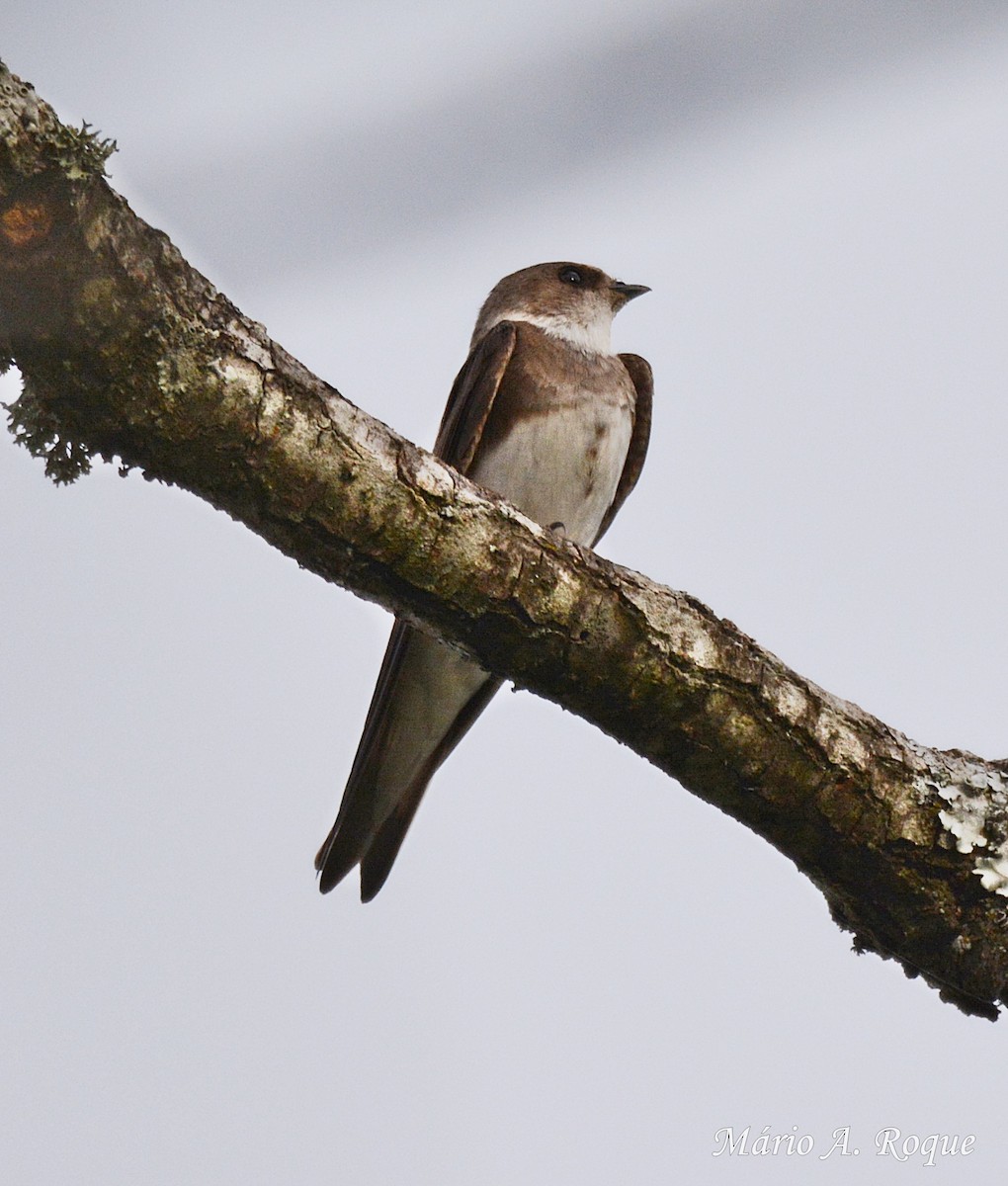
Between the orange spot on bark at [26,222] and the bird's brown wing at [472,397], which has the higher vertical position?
the bird's brown wing at [472,397]

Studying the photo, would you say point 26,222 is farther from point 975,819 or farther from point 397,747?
point 397,747

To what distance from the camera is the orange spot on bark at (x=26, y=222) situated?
2.51 m

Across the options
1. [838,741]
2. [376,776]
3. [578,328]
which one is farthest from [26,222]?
[578,328]

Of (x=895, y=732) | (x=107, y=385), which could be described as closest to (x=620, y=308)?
(x=895, y=732)

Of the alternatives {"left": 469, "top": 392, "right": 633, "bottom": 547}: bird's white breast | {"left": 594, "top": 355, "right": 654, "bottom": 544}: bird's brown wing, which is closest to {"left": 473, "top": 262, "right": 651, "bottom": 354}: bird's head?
{"left": 594, "top": 355, "right": 654, "bottom": 544}: bird's brown wing

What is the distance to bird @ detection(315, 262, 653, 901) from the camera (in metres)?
5.14

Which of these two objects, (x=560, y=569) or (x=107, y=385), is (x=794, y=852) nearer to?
(x=560, y=569)

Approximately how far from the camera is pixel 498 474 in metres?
5.66

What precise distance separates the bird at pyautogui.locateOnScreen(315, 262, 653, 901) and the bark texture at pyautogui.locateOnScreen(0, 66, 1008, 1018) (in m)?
1.64

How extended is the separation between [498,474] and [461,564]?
252 cm

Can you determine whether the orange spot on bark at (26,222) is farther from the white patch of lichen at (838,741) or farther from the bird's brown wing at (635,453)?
the bird's brown wing at (635,453)

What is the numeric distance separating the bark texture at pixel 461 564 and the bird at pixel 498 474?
164cm

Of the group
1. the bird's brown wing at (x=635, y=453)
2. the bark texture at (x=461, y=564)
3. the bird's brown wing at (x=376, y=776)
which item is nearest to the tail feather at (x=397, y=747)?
the bird's brown wing at (x=376, y=776)

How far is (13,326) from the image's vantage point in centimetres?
260
